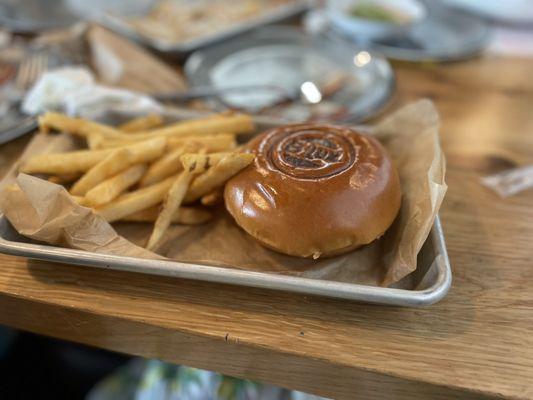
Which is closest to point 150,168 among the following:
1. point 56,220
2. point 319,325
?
point 56,220

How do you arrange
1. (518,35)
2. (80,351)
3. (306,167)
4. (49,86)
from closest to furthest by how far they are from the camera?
(306,167) < (49,86) < (80,351) < (518,35)

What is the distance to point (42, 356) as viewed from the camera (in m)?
1.60

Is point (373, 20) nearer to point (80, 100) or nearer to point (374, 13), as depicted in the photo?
point (374, 13)

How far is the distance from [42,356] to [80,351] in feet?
0.54

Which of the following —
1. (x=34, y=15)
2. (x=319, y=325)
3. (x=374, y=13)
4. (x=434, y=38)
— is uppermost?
(x=34, y=15)

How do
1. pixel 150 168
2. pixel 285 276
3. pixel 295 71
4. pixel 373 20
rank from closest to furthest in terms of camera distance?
pixel 285 276 < pixel 150 168 < pixel 295 71 < pixel 373 20

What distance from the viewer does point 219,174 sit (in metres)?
0.98

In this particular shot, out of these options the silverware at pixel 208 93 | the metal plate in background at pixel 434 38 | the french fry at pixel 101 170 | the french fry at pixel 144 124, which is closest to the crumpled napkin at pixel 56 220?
the french fry at pixel 101 170

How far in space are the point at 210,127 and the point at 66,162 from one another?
1.08ft

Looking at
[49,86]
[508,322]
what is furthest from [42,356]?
[508,322]

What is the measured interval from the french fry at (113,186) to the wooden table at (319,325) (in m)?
0.14

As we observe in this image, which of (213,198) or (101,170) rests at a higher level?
(101,170)

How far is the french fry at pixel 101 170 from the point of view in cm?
102

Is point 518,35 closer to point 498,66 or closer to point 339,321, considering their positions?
point 498,66
